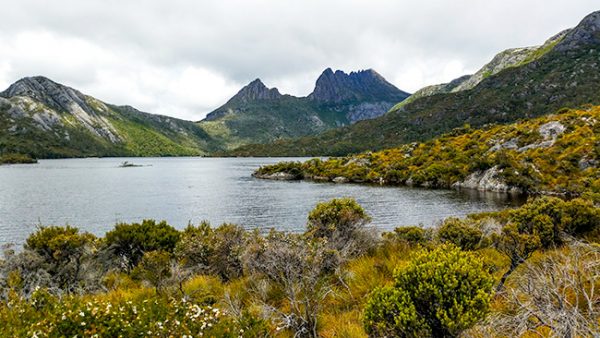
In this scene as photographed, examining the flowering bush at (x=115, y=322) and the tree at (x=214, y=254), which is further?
A: the tree at (x=214, y=254)

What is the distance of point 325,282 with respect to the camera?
1035 centimetres

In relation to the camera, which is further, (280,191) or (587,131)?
(280,191)

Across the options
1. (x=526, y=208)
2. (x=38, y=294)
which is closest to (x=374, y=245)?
(x=526, y=208)

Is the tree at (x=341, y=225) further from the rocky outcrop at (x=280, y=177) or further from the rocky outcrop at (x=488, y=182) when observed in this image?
the rocky outcrop at (x=280, y=177)

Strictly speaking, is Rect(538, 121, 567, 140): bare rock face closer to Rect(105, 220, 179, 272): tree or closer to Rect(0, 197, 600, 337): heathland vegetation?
Rect(0, 197, 600, 337): heathland vegetation

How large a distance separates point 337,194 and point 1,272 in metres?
58.2

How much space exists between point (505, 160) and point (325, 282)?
2837 inches

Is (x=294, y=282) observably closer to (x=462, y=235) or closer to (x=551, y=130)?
(x=462, y=235)

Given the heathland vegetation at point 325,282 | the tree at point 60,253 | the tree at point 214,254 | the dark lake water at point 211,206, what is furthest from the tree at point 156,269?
the dark lake water at point 211,206

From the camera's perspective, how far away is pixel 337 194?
69750 mm

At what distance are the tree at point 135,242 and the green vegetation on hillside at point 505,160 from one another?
51.6 metres

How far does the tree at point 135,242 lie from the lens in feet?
60.4

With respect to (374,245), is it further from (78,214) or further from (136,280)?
(78,214)

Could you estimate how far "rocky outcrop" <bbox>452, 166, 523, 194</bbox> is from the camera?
6601cm
